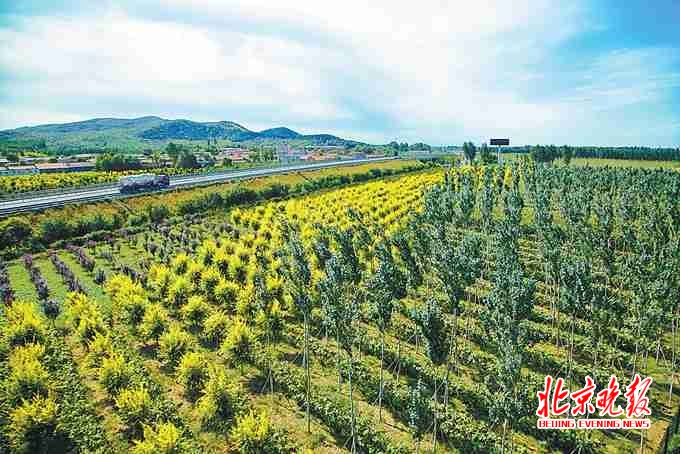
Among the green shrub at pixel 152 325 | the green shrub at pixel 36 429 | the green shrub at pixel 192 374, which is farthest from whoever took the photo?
the green shrub at pixel 152 325

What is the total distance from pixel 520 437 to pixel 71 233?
58.0m

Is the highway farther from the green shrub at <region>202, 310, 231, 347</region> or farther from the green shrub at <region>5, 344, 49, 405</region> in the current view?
the green shrub at <region>202, 310, 231, 347</region>

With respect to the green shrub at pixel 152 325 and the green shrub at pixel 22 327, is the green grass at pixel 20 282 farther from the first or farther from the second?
the green shrub at pixel 152 325

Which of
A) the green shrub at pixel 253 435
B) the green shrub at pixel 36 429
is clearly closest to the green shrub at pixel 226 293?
the green shrub at pixel 36 429

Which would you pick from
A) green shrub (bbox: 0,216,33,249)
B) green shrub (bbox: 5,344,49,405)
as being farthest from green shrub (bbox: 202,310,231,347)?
green shrub (bbox: 0,216,33,249)

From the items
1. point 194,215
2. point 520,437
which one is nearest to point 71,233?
point 194,215

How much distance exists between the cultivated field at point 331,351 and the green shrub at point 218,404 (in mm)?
103

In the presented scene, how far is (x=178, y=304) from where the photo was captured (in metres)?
32.0

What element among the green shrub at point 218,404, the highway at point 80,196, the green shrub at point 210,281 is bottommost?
the green shrub at point 218,404

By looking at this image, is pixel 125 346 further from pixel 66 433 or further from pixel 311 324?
pixel 311 324

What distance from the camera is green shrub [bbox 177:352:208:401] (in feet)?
70.0

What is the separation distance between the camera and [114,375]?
2027cm

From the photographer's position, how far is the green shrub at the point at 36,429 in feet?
55.5

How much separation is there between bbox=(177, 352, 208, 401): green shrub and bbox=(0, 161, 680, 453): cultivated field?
0.09 metres
